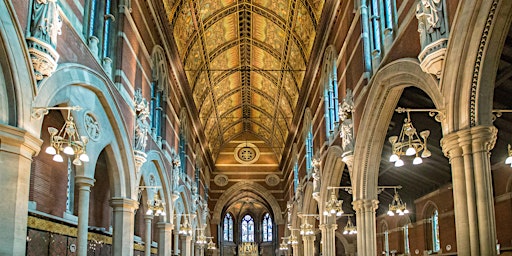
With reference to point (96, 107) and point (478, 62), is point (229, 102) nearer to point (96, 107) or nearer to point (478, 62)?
point (96, 107)

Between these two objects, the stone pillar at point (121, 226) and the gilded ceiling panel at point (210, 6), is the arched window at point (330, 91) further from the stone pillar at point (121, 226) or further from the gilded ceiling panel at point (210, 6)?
the stone pillar at point (121, 226)

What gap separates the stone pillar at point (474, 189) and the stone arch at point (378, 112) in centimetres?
125

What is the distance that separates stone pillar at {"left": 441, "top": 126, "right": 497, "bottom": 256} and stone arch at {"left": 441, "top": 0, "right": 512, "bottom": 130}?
23 centimetres

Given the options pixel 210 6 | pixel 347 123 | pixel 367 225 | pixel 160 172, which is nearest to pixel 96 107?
pixel 347 123

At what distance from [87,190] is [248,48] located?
2126 centimetres

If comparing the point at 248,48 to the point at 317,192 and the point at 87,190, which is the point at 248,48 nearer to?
the point at 317,192

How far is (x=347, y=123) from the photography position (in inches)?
715

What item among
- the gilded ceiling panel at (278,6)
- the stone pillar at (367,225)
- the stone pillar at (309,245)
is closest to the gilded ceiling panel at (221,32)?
the gilded ceiling panel at (278,6)

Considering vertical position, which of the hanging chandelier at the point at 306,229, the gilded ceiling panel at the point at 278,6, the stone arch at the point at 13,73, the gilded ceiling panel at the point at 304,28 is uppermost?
the gilded ceiling panel at the point at 278,6

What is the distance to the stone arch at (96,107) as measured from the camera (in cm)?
1128

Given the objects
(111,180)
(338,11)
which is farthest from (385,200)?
(111,180)

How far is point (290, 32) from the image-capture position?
28141 millimetres

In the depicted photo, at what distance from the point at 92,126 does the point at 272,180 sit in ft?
118

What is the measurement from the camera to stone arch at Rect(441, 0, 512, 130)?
349 inches
